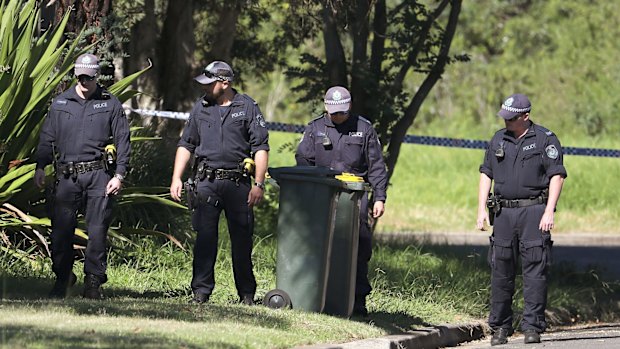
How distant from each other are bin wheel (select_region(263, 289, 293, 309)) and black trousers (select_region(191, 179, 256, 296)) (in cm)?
36

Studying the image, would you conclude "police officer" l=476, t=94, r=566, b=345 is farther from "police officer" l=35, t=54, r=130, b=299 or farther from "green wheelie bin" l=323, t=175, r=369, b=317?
"police officer" l=35, t=54, r=130, b=299

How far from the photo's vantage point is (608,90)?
32.0 m

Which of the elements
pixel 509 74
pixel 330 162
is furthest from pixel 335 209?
pixel 509 74

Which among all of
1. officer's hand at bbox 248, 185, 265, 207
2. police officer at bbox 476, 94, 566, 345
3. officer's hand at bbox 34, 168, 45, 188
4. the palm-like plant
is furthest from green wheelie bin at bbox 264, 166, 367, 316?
Answer: the palm-like plant

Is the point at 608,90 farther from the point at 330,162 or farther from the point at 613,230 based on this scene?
the point at 330,162

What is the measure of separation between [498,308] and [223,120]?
8.93 feet

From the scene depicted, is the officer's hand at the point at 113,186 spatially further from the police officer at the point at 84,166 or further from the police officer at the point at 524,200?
the police officer at the point at 524,200

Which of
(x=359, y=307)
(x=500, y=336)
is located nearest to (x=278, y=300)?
(x=359, y=307)

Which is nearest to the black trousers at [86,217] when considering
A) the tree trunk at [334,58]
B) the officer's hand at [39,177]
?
the officer's hand at [39,177]

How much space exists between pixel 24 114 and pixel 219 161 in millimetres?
2343

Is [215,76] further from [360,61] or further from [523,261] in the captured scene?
[360,61]

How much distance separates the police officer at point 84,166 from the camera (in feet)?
32.0

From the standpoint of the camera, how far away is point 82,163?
32.0ft

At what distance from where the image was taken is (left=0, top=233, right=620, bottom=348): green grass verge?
790 centimetres
